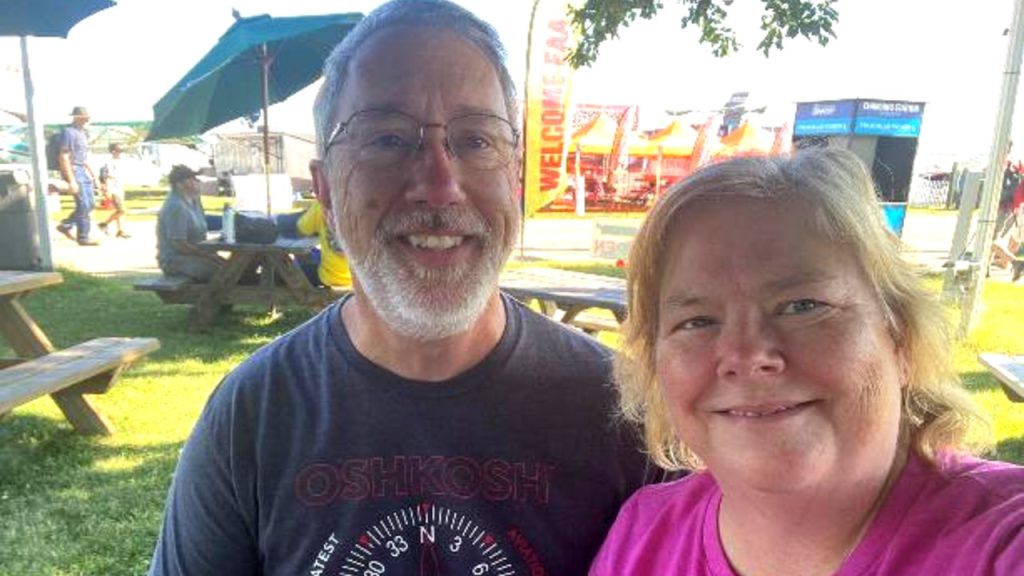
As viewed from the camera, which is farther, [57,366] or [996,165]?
[996,165]

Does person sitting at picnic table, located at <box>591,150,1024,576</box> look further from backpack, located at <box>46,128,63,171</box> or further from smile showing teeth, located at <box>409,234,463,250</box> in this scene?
backpack, located at <box>46,128,63,171</box>

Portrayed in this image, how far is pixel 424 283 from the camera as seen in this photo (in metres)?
1.50

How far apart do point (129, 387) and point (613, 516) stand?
489cm

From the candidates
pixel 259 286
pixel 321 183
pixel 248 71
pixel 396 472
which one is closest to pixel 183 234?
pixel 259 286

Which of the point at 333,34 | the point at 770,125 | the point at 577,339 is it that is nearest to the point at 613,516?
the point at 577,339

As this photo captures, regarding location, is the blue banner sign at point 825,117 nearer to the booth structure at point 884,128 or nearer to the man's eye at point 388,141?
the booth structure at point 884,128

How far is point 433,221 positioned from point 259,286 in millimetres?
5984

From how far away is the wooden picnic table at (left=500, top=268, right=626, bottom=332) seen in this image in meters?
5.78

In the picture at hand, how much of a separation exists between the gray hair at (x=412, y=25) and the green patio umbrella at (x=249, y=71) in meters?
5.30

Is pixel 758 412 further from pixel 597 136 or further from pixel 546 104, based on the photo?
pixel 597 136

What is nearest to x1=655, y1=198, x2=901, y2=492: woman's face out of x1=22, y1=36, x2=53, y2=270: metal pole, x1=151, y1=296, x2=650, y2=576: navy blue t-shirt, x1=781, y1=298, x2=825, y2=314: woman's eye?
x1=781, y1=298, x2=825, y2=314: woman's eye

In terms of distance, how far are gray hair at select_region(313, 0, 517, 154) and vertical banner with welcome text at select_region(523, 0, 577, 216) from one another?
7292 mm

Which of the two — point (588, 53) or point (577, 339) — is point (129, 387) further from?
point (577, 339)

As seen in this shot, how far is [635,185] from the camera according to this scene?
23.1 meters
